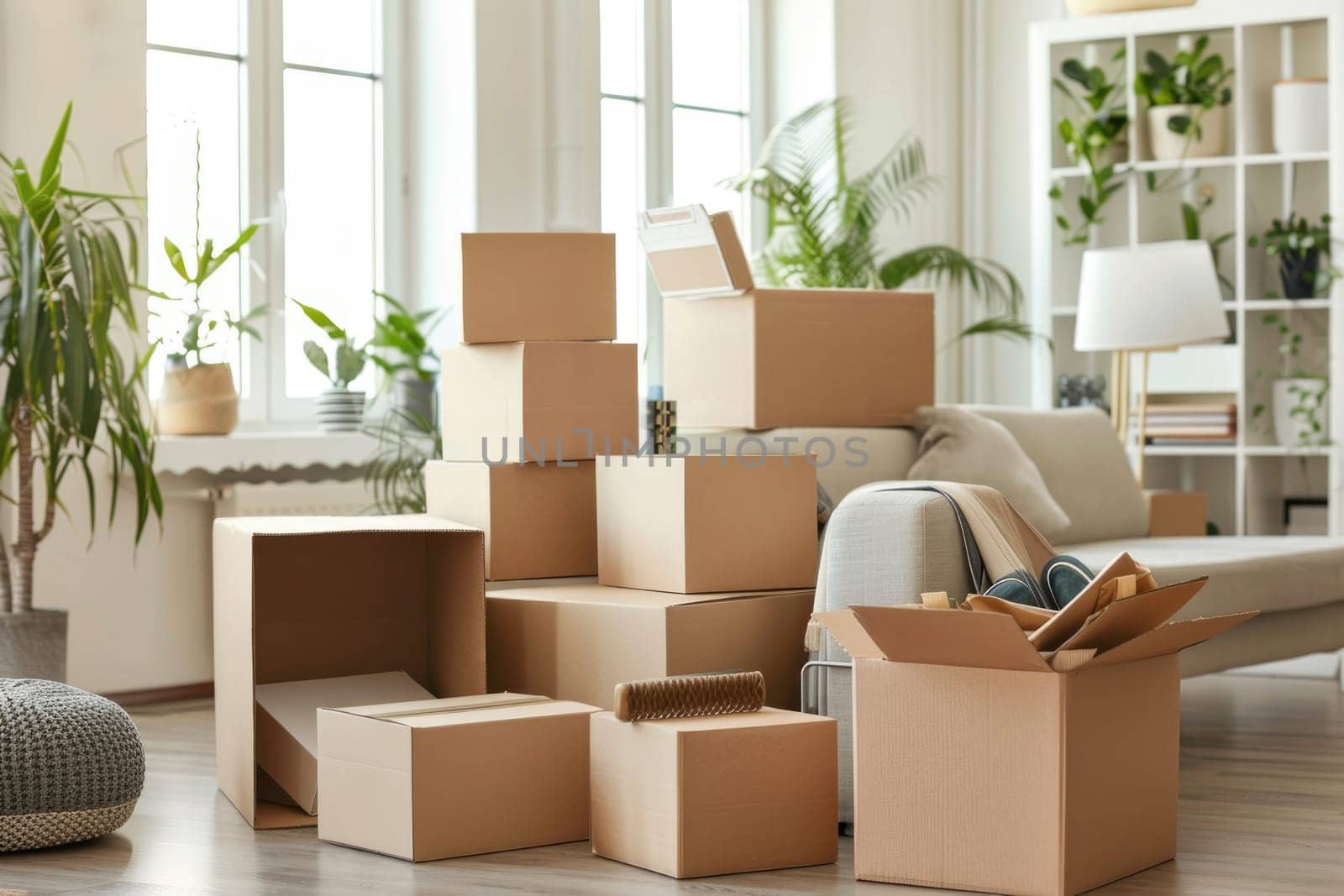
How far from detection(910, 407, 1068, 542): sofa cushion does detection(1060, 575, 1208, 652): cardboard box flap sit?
55.7 inches

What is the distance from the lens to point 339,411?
445 cm

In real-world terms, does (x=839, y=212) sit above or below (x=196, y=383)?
above

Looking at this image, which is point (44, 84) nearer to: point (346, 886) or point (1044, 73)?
point (346, 886)

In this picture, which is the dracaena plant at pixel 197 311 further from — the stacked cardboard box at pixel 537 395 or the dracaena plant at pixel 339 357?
the stacked cardboard box at pixel 537 395

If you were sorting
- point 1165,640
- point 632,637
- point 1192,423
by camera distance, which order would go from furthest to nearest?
point 1192,423 → point 632,637 → point 1165,640

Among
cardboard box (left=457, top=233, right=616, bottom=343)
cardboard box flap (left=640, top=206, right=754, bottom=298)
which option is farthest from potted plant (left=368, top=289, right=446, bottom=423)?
cardboard box (left=457, top=233, right=616, bottom=343)

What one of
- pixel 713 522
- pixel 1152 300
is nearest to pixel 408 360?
pixel 713 522

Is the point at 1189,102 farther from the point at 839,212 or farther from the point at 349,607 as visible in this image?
the point at 349,607

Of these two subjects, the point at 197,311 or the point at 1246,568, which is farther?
the point at 197,311

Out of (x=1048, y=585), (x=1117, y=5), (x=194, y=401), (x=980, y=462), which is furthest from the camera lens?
(x=1117, y=5)

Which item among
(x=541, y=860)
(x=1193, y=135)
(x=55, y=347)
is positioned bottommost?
(x=541, y=860)

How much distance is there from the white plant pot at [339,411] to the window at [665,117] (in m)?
1.02

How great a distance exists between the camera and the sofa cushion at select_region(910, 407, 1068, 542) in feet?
12.2

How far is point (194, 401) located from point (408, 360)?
2.25ft
